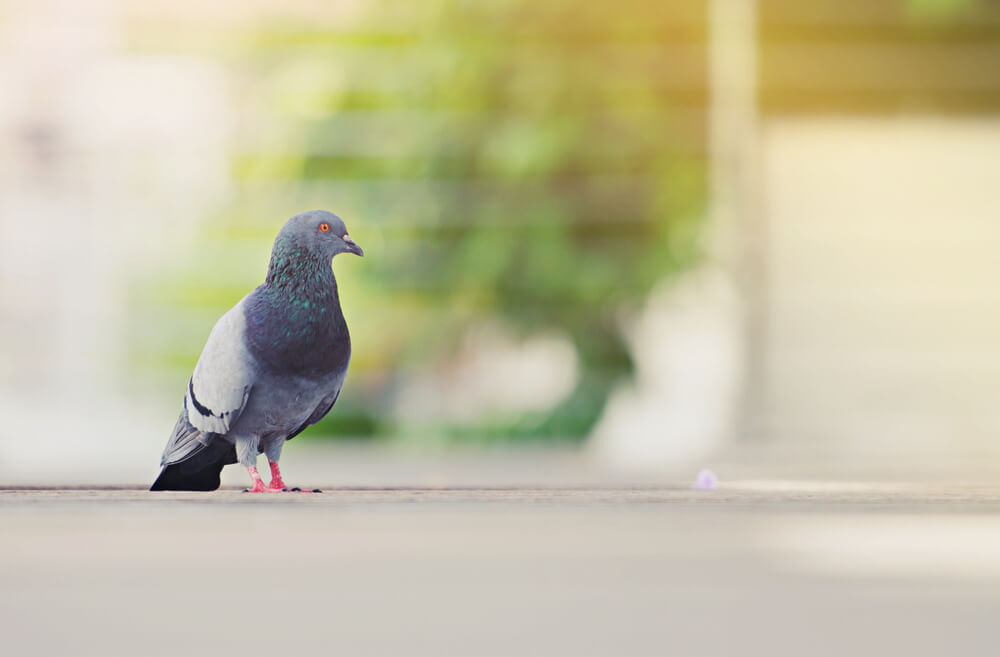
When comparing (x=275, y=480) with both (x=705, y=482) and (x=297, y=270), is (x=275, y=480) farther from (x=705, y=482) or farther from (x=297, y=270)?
(x=705, y=482)

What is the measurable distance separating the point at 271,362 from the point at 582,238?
17.9 feet

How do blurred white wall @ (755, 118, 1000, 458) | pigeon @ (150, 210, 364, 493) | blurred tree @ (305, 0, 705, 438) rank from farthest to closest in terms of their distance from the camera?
blurred white wall @ (755, 118, 1000, 458)
blurred tree @ (305, 0, 705, 438)
pigeon @ (150, 210, 364, 493)

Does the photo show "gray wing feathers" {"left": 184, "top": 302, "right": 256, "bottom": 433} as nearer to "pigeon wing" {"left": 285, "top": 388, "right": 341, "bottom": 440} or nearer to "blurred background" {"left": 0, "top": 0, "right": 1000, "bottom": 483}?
"pigeon wing" {"left": 285, "top": 388, "right": 341, "bottom": 440}

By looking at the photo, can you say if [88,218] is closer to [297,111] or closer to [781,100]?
[297,111]

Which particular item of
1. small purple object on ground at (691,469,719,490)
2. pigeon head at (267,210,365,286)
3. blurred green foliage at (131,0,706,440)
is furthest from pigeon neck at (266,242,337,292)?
blurred green foliage at (131,0,706,440)

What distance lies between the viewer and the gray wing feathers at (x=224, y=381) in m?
1.23

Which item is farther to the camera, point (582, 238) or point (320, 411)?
point (582, 238)

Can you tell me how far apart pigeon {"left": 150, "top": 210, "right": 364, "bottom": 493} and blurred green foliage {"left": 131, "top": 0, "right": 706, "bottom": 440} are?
4893mm

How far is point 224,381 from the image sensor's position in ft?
4.04

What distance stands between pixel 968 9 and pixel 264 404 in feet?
22.9

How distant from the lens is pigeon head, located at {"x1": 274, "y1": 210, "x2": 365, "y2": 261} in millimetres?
1246

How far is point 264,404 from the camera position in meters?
1.25

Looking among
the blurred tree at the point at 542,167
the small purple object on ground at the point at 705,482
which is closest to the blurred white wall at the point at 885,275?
the blurred tree at the point at 542,167

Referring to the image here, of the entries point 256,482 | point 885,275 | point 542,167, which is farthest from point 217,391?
point 885,275
